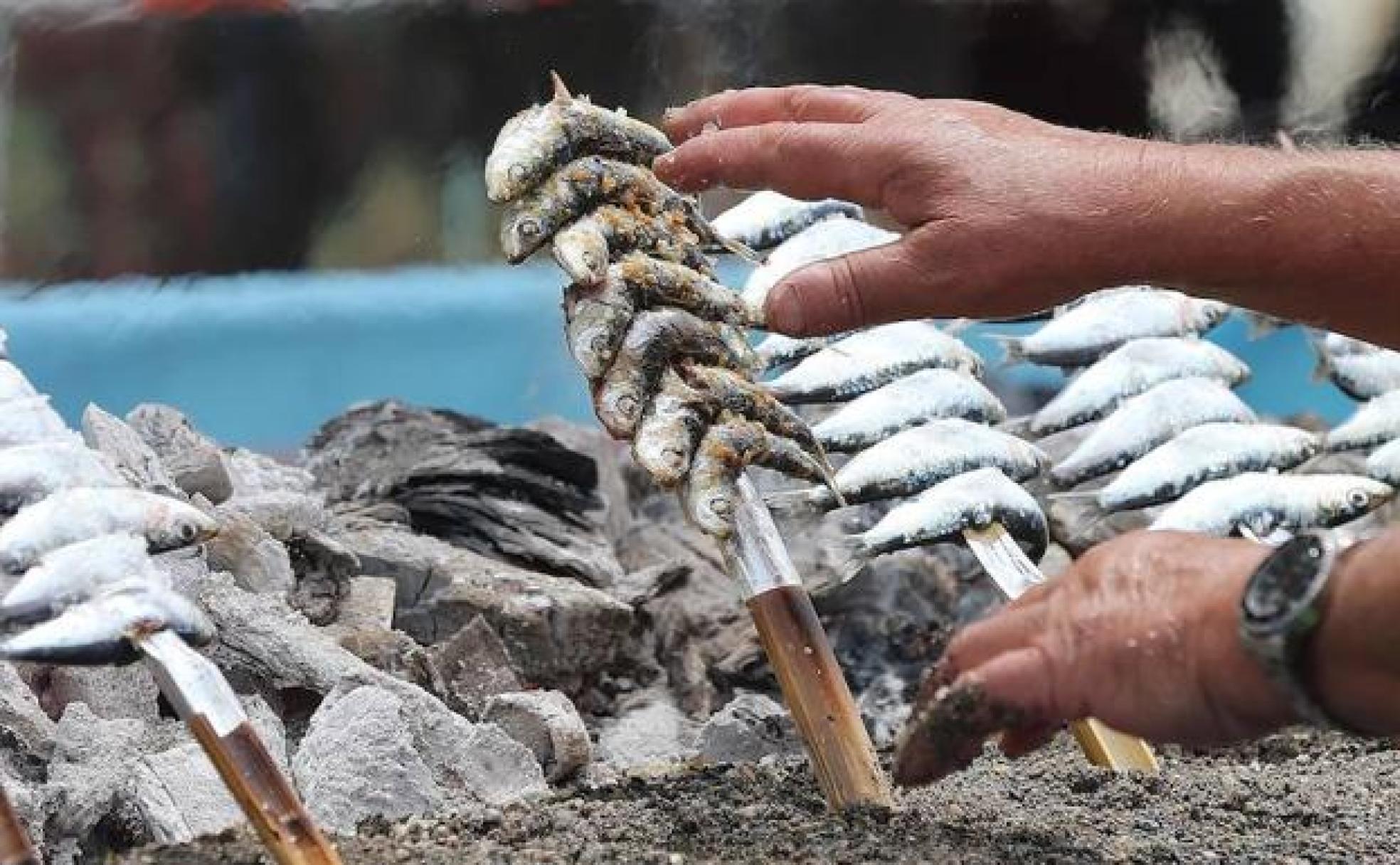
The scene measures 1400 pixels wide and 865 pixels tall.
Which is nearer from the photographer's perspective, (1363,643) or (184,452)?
(1363,643)

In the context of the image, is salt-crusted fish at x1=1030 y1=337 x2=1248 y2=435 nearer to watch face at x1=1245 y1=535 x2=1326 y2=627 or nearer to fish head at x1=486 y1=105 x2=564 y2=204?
fish head at x1=486 y1=105 x2=564 y2=204

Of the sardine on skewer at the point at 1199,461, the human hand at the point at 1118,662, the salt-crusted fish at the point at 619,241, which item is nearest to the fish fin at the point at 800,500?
the salt-crusted fish at the point at 619,241

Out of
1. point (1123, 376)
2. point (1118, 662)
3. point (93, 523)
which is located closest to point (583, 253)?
point (93, 523)

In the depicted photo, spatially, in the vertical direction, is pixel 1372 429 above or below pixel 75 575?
below

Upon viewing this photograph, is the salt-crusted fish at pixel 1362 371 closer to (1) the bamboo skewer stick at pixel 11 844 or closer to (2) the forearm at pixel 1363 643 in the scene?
(2) the forearm at pixel 1363 643

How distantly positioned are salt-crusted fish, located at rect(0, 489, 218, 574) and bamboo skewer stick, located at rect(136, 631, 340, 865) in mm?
278

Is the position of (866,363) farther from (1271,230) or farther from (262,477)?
(1271,230)

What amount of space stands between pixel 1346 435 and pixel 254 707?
11.7 feet

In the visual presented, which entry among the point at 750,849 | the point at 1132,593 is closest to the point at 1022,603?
the point at 1132,593

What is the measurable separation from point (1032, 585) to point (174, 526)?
1840 mm

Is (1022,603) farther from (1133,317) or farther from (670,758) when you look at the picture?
(1133,317)

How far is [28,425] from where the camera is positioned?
4.03m

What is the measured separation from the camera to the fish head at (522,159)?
4.28 m

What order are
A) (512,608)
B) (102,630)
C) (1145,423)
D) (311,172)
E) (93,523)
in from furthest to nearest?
(311,172) < (1145,423) < (512,608) < (93,523) < (102,630)
